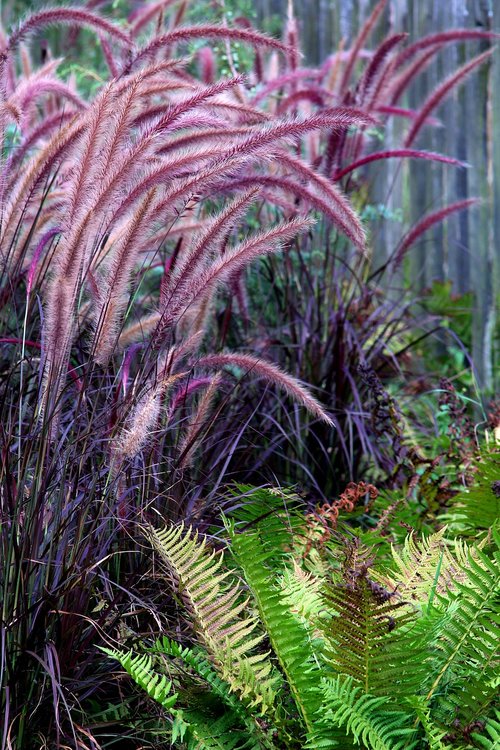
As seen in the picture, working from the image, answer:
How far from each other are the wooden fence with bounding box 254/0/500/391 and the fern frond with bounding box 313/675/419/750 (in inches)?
104

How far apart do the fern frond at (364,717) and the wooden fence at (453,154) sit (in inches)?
104

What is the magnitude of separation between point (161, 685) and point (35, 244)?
142cm

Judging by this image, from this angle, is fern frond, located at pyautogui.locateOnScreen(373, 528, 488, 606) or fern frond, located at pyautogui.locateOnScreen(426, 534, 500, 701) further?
fern frond, located at pyautogui.locateOnScreen(373, 528, 488, 606)

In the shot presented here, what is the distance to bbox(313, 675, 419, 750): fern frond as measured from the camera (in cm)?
152

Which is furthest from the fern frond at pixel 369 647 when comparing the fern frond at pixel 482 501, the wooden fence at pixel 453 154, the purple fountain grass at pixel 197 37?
the wooden fence at pixel 453 154

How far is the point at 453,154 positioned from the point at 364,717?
461 centimetres

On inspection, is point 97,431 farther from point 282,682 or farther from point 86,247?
point 282,682

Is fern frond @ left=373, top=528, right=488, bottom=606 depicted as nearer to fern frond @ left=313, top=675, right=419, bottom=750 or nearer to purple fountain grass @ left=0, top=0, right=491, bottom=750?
fern frond @ left=313, top=675, right=419, bottom=750

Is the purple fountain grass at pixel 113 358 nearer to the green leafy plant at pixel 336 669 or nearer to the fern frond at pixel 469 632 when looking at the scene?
the green leafy plant at pixel 336 669

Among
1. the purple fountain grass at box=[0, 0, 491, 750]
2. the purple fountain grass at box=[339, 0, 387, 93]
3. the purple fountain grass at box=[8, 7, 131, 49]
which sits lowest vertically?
the purple fountain grass at box=[0, 0, 491, 750]

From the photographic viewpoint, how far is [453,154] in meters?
5.62

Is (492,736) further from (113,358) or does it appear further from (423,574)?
(113,358)

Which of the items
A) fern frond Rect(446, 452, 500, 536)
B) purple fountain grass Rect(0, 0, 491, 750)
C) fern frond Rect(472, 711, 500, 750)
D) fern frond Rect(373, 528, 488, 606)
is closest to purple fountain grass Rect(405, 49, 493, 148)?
purple fountain grass Rect(0, 0, 491, 750)

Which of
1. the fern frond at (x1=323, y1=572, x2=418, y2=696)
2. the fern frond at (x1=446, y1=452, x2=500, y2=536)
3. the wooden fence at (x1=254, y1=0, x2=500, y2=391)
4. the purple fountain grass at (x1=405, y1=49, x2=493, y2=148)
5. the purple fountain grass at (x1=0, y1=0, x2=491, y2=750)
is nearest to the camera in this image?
the fern frond at (x1=323, y1=572, x2=418, y2=696)
